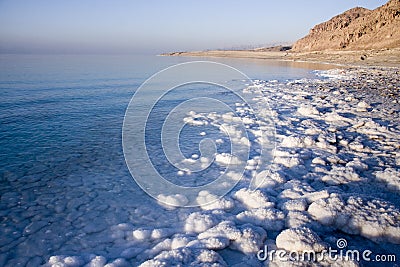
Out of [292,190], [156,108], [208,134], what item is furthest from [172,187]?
[156,108]

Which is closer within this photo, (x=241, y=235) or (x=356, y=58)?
(x=241, y=235)

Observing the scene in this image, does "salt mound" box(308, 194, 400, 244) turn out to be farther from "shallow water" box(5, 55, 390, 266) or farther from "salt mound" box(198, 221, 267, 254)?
"shallow water" box(5, 55, 390, 266)

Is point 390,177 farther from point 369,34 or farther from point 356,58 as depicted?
point 369,34

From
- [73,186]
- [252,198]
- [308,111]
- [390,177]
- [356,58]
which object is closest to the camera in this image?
[252,198]

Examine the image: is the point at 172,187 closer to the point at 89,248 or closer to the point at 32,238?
the point at 89,248

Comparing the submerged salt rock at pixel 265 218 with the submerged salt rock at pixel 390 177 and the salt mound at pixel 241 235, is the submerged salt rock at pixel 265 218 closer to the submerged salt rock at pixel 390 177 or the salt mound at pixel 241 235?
the salt mound at pixel 241 235

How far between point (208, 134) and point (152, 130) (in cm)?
189

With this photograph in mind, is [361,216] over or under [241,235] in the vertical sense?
over

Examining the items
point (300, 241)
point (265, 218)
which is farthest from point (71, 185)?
point (300, 241)

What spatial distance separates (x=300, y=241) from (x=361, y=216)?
1.03m

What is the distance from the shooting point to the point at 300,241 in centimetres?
266

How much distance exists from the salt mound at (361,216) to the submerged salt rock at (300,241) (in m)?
0.53

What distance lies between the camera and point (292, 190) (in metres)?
4.08

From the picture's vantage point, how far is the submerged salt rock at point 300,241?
2635 mm
